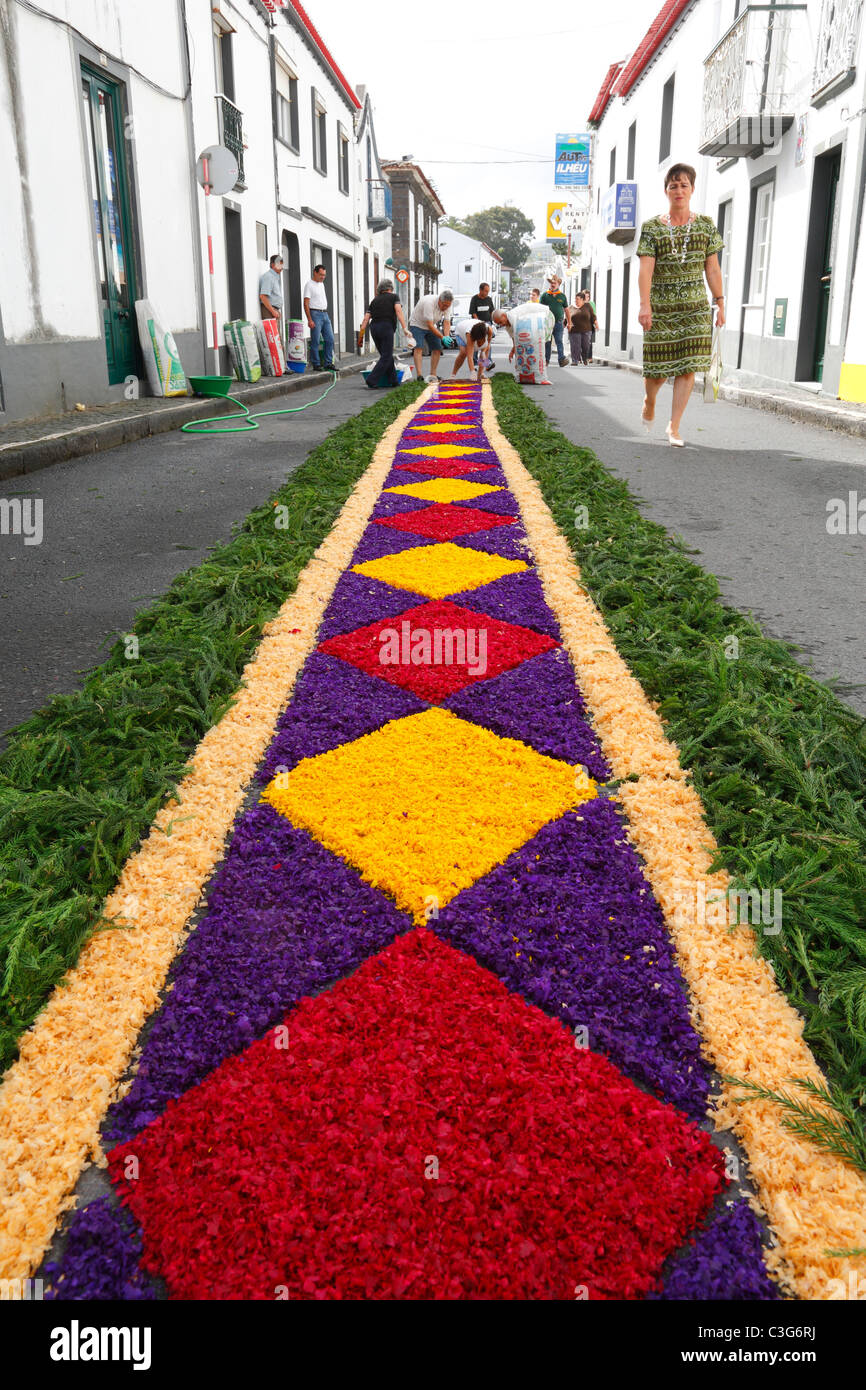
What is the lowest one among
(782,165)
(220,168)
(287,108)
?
(220,168)

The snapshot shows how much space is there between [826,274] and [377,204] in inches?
801

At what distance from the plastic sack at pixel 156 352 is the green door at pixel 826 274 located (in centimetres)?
767

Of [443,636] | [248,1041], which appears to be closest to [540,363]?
[443,636]

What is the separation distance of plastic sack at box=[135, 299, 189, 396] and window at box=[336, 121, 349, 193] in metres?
15.7

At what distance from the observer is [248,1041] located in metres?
1.27

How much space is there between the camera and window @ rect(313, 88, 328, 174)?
20781 mm

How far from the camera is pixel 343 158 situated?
80.0ft

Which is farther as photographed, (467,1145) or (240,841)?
(240,841)

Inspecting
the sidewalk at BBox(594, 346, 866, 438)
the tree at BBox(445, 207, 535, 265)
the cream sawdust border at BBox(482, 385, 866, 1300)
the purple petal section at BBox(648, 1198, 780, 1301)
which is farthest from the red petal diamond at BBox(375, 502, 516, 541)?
the tree at BBox(445, 207, 535, 265)

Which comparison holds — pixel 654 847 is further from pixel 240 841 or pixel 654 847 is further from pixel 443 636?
pixel 443 636

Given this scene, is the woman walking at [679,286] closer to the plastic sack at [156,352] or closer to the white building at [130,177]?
the white building at [130,177]

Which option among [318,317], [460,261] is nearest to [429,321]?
[318,317]

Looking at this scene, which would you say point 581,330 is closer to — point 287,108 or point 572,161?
point 287,108
